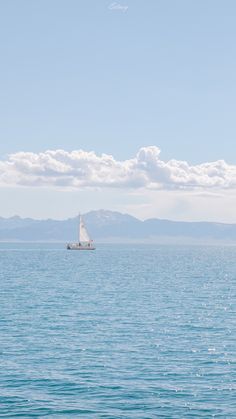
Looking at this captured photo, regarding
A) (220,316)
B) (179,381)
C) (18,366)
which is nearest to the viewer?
(179,381)

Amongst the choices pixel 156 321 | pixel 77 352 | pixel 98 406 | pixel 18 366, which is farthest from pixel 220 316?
pixel 98 406

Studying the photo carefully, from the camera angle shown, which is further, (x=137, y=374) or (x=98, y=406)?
(x=137, y=374)

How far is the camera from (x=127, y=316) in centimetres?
9294

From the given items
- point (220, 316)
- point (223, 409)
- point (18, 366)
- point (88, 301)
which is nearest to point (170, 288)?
point (88, 301)

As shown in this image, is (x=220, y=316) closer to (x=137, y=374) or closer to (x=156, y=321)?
(x=156, y=321)

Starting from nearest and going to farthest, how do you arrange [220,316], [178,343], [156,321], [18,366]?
[18,366] < [178,343] < [156,321] < [220,316]

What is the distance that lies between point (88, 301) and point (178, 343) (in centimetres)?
4568

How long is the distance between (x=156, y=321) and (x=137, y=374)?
32.1 m

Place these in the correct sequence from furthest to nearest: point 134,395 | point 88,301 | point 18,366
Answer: point 88,301 < point 18,366 < point 134,395

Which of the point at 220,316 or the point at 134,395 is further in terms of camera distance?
the point at 220,316

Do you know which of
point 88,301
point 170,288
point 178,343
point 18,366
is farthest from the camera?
point 170,288

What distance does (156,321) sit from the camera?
88.4m

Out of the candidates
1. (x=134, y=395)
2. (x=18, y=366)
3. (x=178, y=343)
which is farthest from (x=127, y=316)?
(x=134, y=395)

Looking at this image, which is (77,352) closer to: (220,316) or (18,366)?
(18,366)
